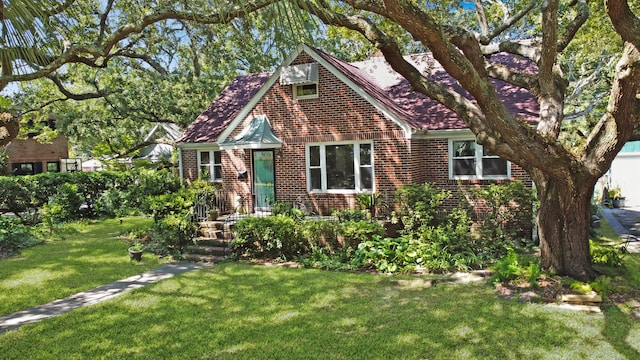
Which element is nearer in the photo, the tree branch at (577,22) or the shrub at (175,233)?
the tree branch at (577,22)

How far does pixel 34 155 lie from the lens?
102ft

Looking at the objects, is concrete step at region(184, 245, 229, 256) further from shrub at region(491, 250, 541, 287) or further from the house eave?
shrub at region(491, 250, 541, 287)

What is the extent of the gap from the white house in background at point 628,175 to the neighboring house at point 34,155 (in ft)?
112

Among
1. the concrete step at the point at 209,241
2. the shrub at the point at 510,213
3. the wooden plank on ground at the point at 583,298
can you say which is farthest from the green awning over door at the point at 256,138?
the wooden plank on ground at the point at 583,298

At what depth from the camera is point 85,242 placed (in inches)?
516

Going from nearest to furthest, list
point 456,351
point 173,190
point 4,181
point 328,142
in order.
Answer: point 456,351 → point 328,142 → point 4,181 → point 173,190

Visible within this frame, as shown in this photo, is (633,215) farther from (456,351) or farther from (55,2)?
(55,2)

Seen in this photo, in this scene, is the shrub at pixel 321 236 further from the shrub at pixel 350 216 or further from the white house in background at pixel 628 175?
the white house in background at pixel 628 175

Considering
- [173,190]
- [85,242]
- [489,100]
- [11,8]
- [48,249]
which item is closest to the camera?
[11,8]

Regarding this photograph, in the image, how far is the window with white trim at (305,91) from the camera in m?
14.5

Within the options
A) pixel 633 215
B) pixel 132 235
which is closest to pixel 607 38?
pixel 633 215

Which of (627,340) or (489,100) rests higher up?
(489,100)

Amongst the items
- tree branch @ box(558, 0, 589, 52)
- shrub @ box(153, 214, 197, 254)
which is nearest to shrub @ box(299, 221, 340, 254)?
shrub @ box(153, 214, 197, 254)

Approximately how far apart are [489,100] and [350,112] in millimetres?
6824
